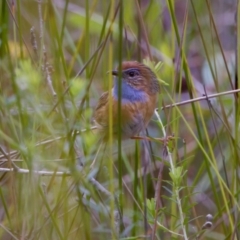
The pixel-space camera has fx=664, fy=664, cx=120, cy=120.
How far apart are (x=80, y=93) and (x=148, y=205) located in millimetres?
387

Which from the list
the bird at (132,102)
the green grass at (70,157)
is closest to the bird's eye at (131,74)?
the bird at (132,102)

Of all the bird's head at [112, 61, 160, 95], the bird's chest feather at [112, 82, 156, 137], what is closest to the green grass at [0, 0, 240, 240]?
the bird's chest feather at [112, 82, 156, 137]

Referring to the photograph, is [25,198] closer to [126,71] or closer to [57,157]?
[57,157]

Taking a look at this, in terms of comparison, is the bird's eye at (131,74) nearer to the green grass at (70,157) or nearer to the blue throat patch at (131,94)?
the blue throat patch at (131,94)

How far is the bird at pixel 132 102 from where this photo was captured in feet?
8.96

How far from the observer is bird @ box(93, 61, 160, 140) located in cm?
273

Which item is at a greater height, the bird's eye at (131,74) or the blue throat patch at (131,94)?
the bird's eye at (131,74)

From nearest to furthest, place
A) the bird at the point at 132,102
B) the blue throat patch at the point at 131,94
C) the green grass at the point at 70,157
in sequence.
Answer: the green grass at the point at 70,157 → the bird at the point at 132,102 → the blue throat patch at the point at 131,94

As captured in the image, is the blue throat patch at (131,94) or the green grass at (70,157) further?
the blue throat patch at (131,94)

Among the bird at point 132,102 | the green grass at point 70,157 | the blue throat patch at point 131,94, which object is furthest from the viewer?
the blue throat patch at point 131,94

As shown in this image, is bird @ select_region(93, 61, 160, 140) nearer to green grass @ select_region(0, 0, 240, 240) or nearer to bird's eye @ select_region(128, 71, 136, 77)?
bird's eye @ select_region(128, 71, 136, 77)

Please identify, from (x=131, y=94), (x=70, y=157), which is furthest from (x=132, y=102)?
(x=70, y=157)

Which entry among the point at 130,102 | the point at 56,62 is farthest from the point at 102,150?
the point at 56,62

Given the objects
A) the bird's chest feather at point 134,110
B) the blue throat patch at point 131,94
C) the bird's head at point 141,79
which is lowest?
the bird's chest feather at point 134,110
